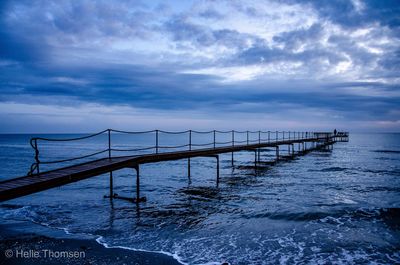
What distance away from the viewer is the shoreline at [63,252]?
6.81 meters

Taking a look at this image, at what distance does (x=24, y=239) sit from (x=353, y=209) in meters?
12.0

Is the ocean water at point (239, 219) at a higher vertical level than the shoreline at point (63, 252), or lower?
lower

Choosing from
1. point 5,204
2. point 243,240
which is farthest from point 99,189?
point 243,240

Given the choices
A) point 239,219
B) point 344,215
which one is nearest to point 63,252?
point 239,219

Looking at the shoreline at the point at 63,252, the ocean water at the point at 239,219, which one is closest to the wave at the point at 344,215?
the ocean water at the point at 239,219

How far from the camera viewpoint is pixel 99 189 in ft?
56.0

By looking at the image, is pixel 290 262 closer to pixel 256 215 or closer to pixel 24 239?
pixel 256 215

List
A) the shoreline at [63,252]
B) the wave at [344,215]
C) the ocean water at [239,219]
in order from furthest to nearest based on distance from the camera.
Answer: the wave at [344,215] → the ocean water at [239,219] → the shoreline at [63,252]

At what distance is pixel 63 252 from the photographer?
23.9 feet

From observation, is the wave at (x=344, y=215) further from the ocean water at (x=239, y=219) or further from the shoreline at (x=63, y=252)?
the shoreline at (x=63, y=252)

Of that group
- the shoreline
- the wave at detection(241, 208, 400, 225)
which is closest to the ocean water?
the wave at detection(241, 208, 400, 225)

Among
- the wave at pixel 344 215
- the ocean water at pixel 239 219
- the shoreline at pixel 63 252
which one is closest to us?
the shoreline at pixel 63 252

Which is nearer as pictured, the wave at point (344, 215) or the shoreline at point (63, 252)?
the shoreline at point (63, 252)

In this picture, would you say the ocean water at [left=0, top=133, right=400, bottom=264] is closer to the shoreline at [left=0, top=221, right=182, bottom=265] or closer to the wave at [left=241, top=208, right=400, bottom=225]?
the wave at [left=241, top=208, right=400, bottom=225]
